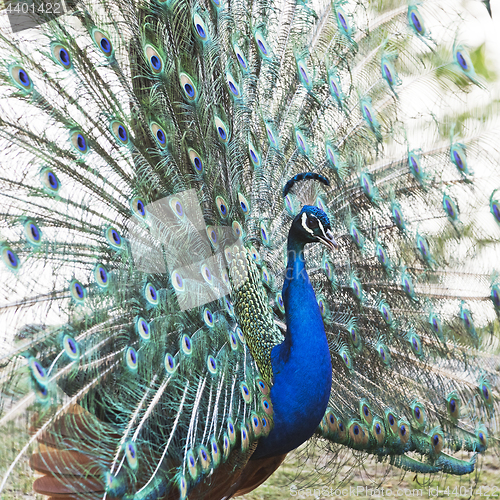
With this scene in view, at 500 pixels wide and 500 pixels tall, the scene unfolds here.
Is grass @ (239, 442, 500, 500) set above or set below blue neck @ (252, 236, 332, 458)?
below

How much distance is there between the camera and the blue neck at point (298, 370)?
203cm

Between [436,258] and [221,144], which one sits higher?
[221,144]

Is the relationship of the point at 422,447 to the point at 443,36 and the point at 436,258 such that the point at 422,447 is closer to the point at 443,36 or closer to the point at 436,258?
the point at 436,258

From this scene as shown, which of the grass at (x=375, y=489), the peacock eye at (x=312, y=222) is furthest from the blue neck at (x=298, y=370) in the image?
the grass at (x=375, y=489)

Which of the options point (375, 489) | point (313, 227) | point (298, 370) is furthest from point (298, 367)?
point (375, 489)

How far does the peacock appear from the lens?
5.71ft

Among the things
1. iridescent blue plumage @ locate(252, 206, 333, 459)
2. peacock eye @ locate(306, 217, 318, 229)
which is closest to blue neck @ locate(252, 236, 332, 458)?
iridescent blue plumage @ locate(252, 206, 333, 459)

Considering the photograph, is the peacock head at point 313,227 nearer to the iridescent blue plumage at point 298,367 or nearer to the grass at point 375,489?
the iridescent blue plumage at point 298,367

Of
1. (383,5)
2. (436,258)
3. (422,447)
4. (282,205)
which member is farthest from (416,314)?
(383,5)

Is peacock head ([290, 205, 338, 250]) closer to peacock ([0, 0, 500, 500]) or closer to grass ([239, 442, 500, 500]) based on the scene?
peacock ([0, 0, 500, 500])

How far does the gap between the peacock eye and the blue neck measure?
0.37 ft

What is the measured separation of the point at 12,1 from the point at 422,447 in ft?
7.30

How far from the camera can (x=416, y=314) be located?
7.89 ft

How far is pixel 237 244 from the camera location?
2.15m
